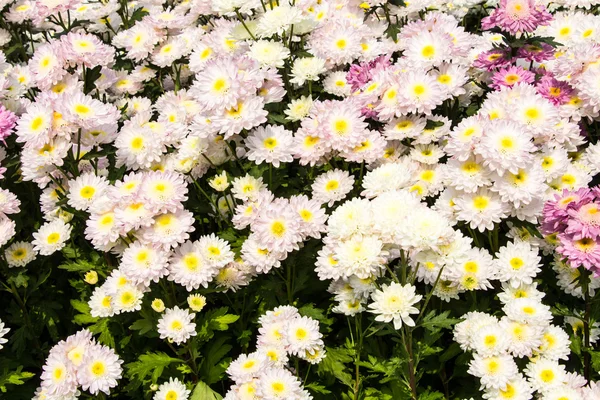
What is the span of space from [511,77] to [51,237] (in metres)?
2.71

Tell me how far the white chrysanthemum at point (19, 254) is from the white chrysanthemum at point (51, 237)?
3.2 inches

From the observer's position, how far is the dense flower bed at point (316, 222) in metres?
2.75

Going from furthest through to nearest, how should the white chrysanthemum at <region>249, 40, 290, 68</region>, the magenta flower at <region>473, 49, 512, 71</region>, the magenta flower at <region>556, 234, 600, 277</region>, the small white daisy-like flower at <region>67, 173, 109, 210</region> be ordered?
the magenta flower at <region>473, 49, 512, 71</region> → the white chrysanthemum at <region>249, 40, 290, 68</region> → the small white daisy-like flower at <region>67, 173, 109, 210</region> → the magenta flower at <region>556, 234, 600, 277</region>

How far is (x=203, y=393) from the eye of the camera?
314 cm

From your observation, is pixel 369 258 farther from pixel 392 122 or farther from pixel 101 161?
pixel 101 161

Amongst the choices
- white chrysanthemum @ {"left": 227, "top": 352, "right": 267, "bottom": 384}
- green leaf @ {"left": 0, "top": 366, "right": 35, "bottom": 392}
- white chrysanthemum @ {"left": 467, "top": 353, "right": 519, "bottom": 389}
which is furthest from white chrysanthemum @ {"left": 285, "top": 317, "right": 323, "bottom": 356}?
green leaf @ {"left": 0, "top": 366, "right": 35, "bottom": 392}

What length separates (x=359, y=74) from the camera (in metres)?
3.66

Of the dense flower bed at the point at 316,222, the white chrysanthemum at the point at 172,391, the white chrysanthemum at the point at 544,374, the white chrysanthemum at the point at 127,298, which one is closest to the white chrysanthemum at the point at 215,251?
the dense flower bed at the point at 316,222

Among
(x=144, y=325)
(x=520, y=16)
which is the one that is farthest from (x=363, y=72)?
(x=144, y=325)

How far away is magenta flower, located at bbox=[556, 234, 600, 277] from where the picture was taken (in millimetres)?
Result: 2691

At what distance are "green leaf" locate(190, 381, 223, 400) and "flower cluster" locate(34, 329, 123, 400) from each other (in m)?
0.39

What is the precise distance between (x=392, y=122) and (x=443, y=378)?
1354 millimetres

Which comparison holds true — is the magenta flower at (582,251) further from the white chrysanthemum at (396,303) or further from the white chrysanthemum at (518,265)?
the white chrysanthemum at (396,303)

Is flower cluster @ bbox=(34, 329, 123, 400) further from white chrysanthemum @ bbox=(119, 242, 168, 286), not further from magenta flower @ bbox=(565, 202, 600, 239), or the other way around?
magenta flower @ bbox=(565, 202, 600, 239)
